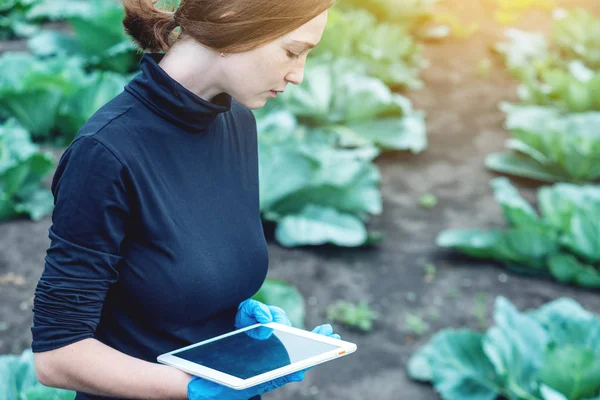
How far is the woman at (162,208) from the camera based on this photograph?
115cm

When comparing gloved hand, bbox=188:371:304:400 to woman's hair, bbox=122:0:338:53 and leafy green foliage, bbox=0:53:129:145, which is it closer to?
woman's hair, bbox=122:0:338:53

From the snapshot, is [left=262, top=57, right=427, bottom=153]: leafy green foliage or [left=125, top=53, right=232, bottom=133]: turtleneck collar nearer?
[left=125, top=53, right=232, bottom=133]: turtleneck collar

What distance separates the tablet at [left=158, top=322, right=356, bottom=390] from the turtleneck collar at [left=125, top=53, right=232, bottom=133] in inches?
16.7

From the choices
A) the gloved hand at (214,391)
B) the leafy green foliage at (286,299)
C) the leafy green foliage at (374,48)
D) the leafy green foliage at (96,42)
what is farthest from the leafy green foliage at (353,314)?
the leafy green foliage at (374,48)

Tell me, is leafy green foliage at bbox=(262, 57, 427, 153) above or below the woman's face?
below

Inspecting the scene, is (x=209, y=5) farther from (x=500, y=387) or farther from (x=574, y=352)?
(x=500, y=387)

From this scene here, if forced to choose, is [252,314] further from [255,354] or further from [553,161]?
[553,161]

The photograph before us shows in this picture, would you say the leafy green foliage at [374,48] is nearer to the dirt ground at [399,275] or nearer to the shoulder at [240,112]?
the dirt ground at [399,275]

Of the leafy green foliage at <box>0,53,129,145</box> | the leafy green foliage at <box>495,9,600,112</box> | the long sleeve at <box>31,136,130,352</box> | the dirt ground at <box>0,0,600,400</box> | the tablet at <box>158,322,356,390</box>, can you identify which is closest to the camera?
the long sleeve at <box>31,136,130,352</box>

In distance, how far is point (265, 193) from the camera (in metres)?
4.07

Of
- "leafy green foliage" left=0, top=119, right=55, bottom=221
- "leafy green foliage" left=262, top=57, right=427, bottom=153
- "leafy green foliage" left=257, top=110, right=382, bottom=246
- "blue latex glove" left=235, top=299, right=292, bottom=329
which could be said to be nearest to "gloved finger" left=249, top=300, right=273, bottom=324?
"blue latex glove" left=235, top=299, right=292, bottom=329

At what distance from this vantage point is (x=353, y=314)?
11.4 ft

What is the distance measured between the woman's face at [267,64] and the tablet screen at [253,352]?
1.52ft

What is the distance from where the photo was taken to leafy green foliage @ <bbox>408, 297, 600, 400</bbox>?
8.92ft
